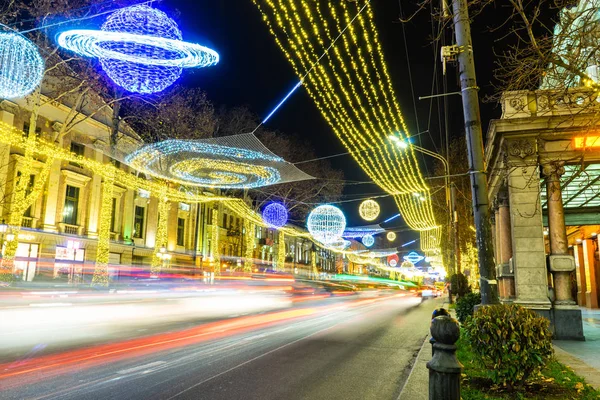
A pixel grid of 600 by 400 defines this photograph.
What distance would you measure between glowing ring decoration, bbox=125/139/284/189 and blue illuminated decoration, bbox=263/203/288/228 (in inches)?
427

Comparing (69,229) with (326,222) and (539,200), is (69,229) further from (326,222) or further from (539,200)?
(539,200)

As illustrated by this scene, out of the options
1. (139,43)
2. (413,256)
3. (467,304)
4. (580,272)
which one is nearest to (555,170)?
(467,304)

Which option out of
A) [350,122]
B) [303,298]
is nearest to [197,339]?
[350,122]

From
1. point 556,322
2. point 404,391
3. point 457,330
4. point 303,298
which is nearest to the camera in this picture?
point 457,330

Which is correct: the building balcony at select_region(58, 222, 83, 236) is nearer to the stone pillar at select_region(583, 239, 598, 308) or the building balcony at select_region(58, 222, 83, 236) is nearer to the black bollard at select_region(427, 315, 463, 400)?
the black bollard at select_region(427, 315, 463, 400)

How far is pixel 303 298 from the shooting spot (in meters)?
31.7

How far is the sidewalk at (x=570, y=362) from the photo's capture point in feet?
19.5

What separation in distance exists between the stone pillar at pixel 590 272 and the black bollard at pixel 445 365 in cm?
2352

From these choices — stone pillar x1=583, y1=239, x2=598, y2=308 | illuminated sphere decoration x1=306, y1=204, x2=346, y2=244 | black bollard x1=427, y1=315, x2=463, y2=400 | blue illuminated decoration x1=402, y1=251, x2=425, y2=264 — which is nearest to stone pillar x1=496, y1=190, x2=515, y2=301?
stone pillar x1=583, y1=239, x2=598, y2=308

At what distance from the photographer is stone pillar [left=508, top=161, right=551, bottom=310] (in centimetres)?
1273

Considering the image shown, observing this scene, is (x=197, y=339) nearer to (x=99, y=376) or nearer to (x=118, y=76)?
(x=99, y=376)

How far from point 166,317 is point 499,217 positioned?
43.6 ft

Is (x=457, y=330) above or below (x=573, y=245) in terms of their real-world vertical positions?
below

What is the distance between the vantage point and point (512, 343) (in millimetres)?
5516
